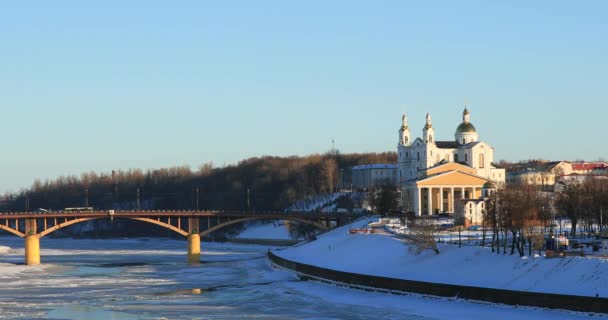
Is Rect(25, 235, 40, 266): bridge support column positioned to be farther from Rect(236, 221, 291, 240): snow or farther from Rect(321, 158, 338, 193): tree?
Rect(321, 158, 338, 193): tree

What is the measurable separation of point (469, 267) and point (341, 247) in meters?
26.8

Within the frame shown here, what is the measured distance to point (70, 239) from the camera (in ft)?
558

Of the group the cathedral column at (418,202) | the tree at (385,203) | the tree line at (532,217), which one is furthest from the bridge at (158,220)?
the tree line at (532,217)

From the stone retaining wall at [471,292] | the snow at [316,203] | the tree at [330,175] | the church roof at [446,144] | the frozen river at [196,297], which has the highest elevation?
the church roof at [446,144]

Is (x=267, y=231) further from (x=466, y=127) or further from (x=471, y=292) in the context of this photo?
(x=471, y=292)

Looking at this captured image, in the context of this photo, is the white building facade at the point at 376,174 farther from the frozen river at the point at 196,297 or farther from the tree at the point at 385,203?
the frozen river at the point at 196,297

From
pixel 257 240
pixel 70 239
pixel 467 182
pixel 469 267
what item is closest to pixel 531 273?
pixel 469 267

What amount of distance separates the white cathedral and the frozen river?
33036mm

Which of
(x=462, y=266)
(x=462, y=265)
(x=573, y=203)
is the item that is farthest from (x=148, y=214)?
(x=462, y=266)

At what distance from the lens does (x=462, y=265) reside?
6012 centimetres

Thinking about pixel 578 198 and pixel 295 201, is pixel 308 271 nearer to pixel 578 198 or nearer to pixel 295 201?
pixel 578 198

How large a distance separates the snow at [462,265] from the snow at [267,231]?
49682 mm

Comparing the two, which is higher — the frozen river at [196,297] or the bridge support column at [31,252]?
the bridge support column at [31,252]

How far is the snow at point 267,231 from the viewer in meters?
139
